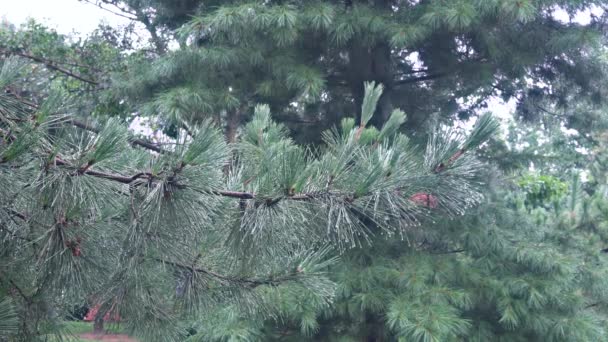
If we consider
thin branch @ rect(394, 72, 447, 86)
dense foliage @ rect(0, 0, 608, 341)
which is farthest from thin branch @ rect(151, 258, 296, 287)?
thin branch @ rect(394, 72, 447, 86)

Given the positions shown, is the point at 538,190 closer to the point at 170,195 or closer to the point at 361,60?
the point at 361,60

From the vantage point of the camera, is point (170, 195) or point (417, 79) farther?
point (417, 79)

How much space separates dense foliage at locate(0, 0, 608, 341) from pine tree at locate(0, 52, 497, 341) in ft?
0.04

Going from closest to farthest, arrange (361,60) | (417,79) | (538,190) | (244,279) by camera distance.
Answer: (244,279)
(361,60)
(417,79)
(538,190)

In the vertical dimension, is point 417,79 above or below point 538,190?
above

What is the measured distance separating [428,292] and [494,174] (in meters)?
1.73

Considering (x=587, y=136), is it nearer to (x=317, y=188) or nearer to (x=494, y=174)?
(x=494, y=174)

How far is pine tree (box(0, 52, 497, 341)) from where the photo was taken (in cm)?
249

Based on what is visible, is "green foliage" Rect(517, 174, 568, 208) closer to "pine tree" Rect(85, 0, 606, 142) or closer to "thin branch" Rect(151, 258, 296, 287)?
"pine tree" Rect(85, 0, 606, 142)

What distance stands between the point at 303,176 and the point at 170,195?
0.48 metres

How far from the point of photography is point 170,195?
8.58ft

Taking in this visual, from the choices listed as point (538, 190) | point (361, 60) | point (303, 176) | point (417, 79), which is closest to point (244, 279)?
point (303, 176)

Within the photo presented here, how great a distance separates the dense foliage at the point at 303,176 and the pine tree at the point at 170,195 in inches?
0.4

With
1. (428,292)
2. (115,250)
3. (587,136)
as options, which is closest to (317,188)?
(115,250)
